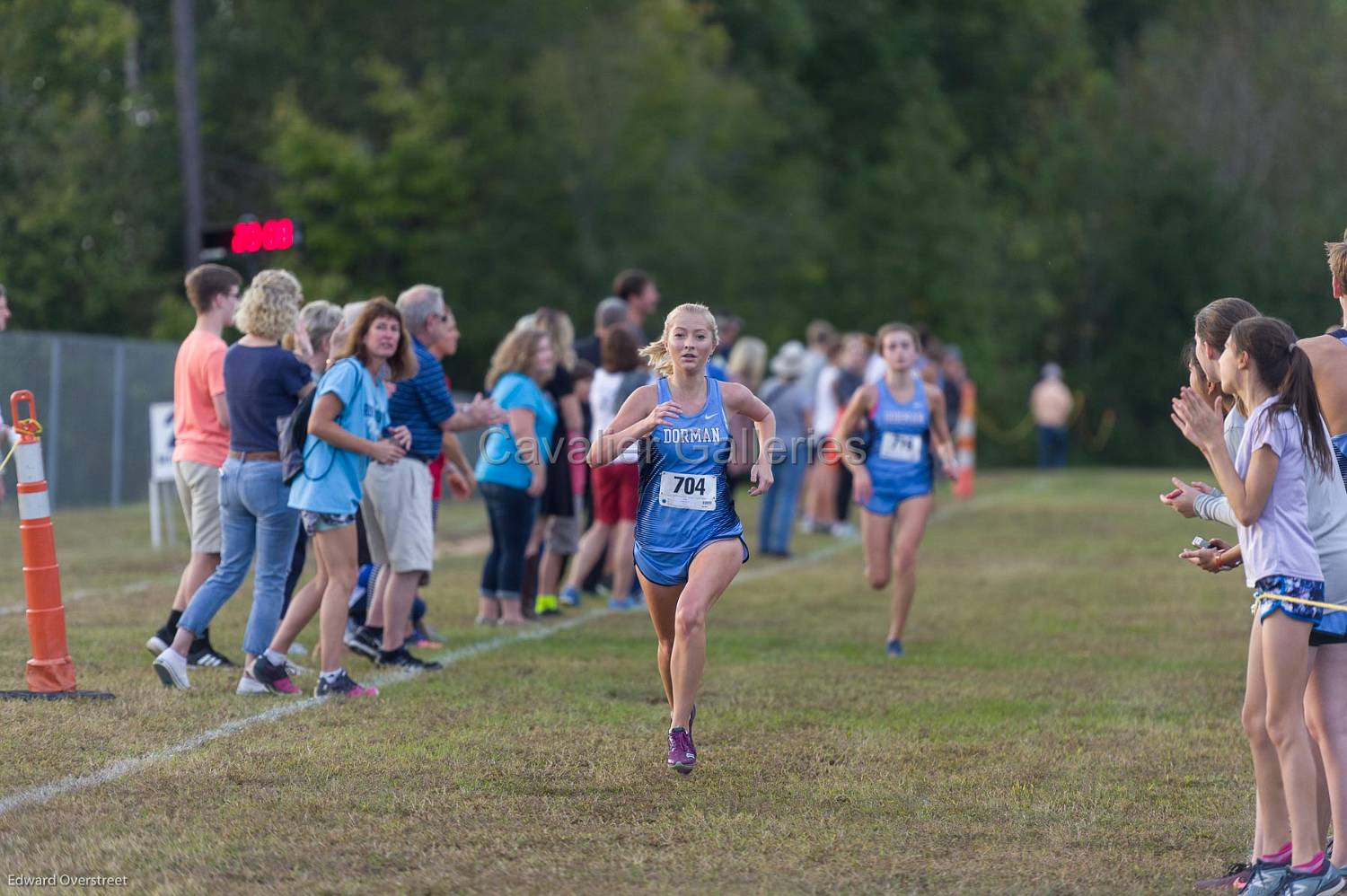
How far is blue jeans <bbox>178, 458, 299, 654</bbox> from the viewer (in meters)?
8.86

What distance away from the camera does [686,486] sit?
25.0 ft

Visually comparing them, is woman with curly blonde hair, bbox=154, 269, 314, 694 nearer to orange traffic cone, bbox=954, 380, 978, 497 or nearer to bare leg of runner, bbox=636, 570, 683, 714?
bare leg of runner, bbox=636, 570, 683, 714

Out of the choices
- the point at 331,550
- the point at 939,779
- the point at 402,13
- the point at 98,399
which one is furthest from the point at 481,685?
the point at 402,13

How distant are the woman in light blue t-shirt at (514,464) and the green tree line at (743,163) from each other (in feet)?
49.0

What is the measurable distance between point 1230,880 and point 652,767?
2474mm

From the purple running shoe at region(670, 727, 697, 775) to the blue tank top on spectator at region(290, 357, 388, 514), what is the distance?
2173mm

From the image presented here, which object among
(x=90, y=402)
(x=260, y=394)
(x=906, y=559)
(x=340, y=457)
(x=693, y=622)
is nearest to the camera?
(x=693, y=622)

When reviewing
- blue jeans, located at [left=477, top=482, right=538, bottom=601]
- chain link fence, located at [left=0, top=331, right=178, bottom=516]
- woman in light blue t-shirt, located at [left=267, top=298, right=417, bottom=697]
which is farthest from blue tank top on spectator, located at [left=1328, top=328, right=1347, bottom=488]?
chain link fence, located at [left=0, top=331, right=178, bottom=516]

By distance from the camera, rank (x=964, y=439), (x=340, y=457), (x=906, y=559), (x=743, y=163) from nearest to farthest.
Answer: (x=340, y=457) → (x=906, y=559) → (x=964, y=439) → (x=743, y=163)

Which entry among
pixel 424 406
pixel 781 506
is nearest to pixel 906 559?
pixel 424 406

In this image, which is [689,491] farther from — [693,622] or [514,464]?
[514,464]

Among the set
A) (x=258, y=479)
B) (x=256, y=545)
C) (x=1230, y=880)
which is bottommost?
(x=1230, y=880)

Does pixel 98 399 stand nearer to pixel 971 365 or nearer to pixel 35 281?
pixel 35 281

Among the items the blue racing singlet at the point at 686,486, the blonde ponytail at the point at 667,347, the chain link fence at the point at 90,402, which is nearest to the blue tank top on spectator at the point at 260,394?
the blonde ponytail at the point at 667,347
